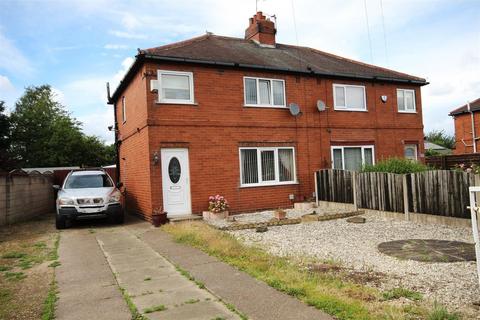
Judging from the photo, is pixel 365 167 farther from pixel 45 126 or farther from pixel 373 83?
pixel 45 126

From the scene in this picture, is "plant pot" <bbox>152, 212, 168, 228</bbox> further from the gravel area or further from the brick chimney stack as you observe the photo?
the brick chimney stack

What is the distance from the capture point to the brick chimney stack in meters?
18.2

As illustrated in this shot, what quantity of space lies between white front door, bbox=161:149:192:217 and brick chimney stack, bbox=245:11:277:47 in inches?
304

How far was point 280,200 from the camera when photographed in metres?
14.9

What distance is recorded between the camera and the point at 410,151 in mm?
18672

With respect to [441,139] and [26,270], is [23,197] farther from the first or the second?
[441,139]

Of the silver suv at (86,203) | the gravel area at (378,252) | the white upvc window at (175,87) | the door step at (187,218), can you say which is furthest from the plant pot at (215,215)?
the white upvc window at (175,87)

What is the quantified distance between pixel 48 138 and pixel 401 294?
4874 cm

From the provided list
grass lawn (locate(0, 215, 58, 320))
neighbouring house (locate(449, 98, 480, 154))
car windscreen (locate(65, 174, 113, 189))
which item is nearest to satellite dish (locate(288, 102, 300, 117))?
car windscreen (locate(65, 174, 113, 189))

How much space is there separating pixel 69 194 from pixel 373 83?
13.0 meters

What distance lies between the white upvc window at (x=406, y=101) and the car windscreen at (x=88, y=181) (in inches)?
517

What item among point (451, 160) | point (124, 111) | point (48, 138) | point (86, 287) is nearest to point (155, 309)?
point (86, 287)

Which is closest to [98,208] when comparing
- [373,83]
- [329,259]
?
[329,259]

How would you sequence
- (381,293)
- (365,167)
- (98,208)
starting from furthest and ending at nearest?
(365,167), (98,208), (381,293)
